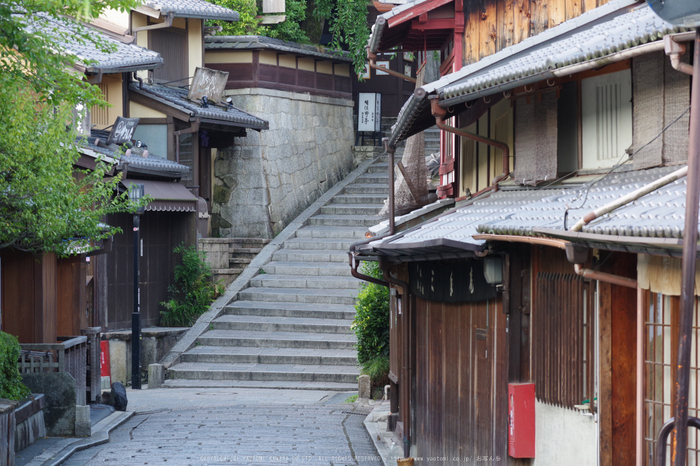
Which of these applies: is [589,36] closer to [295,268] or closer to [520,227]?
[520,227]

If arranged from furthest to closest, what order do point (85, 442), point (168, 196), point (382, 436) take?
point (168, 196), point (382, 436), point (85, 442)

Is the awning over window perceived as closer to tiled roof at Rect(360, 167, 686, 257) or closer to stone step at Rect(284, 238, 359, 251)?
stone step at Rect(284, 238, 359, 251)

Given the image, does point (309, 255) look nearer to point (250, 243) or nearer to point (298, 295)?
point (250, 243)

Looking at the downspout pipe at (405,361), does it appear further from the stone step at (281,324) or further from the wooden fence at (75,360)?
the stone step at (281,324)

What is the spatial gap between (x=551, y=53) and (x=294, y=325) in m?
14.4

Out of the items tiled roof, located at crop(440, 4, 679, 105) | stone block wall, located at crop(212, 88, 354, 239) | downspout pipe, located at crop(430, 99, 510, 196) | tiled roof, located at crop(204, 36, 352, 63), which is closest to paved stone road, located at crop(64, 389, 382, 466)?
downspout pipe, located at crop(430, 99, 510, 196)

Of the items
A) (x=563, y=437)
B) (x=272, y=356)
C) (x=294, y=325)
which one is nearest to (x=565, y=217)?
(x=563, y=437)

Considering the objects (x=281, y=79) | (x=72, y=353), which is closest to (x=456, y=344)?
(x=72, y=353)

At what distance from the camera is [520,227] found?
6.59m

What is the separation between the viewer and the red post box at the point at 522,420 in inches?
304

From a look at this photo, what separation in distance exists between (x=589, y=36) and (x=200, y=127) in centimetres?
1862

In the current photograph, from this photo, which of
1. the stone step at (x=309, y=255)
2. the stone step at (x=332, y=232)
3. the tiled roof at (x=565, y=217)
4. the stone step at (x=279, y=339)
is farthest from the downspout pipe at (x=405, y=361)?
the stone step at (x=332, y=232)

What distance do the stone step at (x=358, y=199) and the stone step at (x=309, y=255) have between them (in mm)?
3647

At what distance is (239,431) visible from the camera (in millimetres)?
13695
